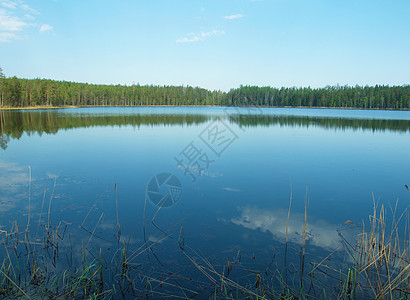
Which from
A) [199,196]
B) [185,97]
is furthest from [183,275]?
[185,97]

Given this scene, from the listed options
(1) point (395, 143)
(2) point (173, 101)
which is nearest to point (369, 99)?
(2) point (173, 101)

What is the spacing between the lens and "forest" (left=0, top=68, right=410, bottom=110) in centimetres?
7781

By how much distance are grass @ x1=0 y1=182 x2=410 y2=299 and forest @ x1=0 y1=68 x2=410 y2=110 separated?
75786mm

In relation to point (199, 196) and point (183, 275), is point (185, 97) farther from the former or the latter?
point (183, 275)

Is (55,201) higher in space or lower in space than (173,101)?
lower

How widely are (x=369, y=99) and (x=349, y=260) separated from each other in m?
125

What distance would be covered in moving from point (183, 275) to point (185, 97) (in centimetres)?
13643

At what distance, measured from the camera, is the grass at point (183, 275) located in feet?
→ 13.0

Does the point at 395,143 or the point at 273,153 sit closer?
the point at 273,153

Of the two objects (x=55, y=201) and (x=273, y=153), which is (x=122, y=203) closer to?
(x=55, y=201)

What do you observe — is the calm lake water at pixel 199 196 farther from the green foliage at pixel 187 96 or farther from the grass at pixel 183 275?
the green foliage at pixel 187 96

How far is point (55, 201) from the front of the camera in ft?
24.7

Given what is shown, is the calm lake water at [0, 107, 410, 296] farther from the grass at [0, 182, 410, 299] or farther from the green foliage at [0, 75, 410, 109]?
the green foliage at [0, 75, 410, 109]

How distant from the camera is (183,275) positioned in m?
4.43
